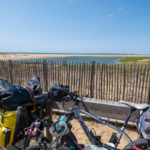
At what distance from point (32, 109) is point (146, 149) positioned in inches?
73.2

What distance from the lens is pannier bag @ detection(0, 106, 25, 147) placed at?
5.48 ft

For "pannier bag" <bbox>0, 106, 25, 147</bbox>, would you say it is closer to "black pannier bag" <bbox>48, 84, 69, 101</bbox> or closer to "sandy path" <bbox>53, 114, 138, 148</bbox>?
"black pannier bag" <bbox>48, 84, 69, 101</bbox>

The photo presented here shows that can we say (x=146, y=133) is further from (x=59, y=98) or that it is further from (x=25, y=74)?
(x=25, y=74)

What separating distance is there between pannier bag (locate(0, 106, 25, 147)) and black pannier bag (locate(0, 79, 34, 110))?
10 centimetres

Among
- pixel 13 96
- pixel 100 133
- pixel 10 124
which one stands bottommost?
pixel 100 133

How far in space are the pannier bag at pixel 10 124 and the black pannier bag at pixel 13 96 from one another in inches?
4.1

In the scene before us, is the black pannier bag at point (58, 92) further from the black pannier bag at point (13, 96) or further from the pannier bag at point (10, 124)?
the pannier bag at point (10, 124)

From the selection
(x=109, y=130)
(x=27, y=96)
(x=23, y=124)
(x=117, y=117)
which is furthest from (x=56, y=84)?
(x=109, y=130)

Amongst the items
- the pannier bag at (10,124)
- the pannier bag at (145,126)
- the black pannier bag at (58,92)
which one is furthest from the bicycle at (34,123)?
the pannier bag at (145,126)

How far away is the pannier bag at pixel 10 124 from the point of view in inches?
65.8

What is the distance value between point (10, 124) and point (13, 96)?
0.40 m

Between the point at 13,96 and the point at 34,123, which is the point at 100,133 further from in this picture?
the point at 13,96

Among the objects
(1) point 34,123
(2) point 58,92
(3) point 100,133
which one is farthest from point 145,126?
(3) point 100,133

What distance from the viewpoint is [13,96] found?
1707 millimetres
